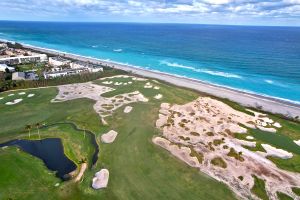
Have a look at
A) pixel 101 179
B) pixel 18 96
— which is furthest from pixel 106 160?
pixel 18 96

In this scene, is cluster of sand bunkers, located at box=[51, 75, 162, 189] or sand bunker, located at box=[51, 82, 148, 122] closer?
cluster of sand bunkers, located at box=[51, 75, 162, 189]

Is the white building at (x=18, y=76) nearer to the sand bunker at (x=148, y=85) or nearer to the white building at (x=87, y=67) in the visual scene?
the white building at (x=87, y=67)

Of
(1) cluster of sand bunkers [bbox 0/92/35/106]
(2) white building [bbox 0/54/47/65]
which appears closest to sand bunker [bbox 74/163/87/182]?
(1) cluster of sand bunkers [bbox 0/92/35/106]

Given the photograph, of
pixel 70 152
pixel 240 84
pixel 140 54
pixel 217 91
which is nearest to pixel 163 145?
pixel 70 152

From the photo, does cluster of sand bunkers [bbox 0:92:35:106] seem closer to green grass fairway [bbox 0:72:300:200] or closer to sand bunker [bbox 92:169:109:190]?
green grass fairway [bbox 0:72:300:200]

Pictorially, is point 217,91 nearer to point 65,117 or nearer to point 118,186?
point 65,117

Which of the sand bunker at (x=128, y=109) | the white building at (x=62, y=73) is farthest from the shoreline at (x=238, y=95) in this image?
the sand bunker at (x=128, y=109)
